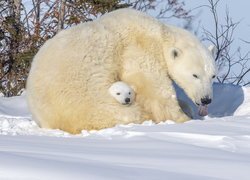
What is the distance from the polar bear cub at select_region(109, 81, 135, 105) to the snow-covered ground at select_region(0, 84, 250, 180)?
1.16 m

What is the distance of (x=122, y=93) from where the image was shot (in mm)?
5941

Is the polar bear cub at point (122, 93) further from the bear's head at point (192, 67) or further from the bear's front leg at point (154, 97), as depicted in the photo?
the bear's head at point (192, 67)

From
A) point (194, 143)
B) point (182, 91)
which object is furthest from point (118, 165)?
point (182, 91)

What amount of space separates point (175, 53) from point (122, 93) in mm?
935

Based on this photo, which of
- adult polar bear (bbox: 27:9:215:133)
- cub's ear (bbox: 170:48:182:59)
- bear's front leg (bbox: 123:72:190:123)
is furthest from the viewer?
cub's ear (bbox: 170:48:182:59)

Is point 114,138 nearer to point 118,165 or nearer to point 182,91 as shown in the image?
point 118,165

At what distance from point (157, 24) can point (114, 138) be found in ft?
8.78

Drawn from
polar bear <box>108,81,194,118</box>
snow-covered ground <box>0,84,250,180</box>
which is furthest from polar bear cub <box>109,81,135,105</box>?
snow-covered ground <box>0,84,250,180</box>

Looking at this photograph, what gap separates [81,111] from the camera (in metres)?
5.72

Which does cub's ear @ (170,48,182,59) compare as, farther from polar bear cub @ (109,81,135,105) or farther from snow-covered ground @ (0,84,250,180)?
snow-covered ground @ (0,84,250,180)

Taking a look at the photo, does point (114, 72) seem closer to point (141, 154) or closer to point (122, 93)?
point (122, 93)

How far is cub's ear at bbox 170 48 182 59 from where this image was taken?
21.3 ft

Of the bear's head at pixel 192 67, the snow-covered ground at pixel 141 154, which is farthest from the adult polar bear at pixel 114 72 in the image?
the snow-covered ground at pixel 141 154

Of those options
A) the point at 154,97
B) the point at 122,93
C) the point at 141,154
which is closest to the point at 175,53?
the point at 154,97
